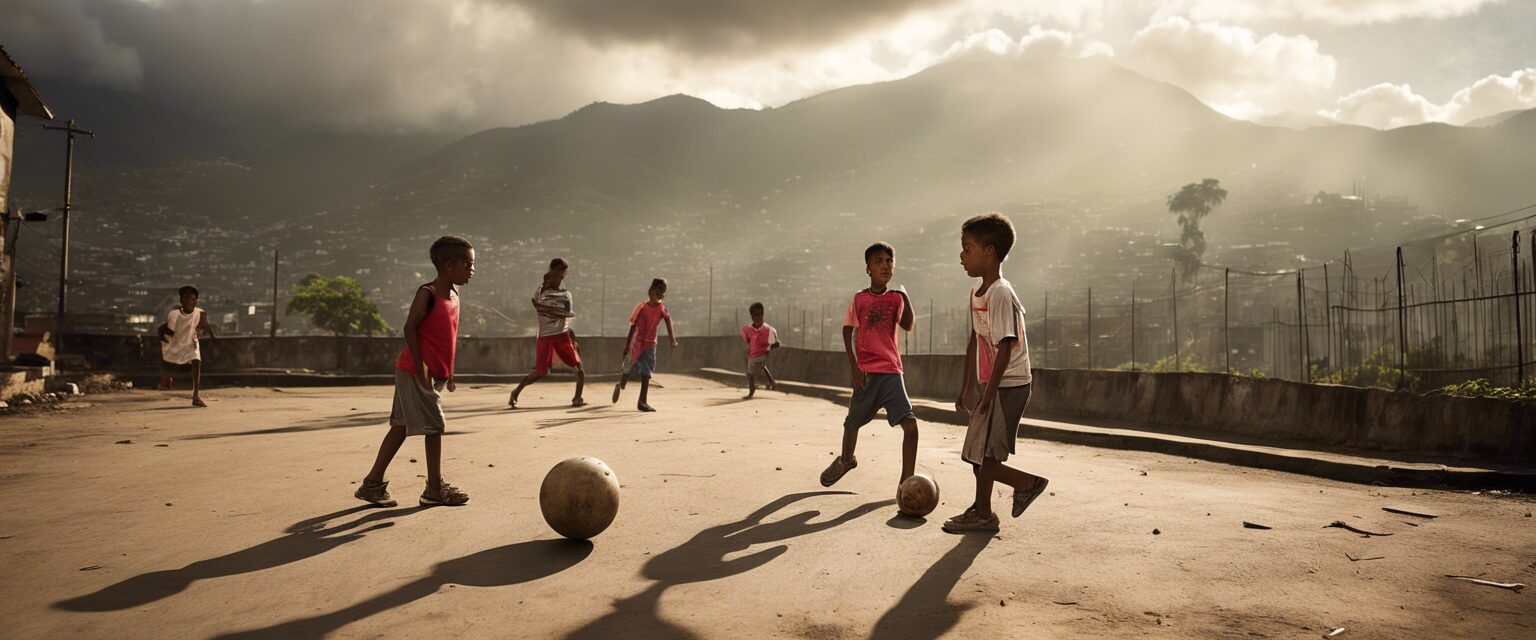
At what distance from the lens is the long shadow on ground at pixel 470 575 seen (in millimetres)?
3615

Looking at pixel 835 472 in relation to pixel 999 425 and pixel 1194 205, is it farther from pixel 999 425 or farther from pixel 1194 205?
pixel 1194 205

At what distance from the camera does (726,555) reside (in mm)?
4941

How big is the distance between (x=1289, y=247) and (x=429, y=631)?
6871 inches

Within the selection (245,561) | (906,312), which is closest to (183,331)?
(245,561)

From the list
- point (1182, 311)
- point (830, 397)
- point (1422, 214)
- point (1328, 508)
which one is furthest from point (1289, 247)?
point (1328, 508)

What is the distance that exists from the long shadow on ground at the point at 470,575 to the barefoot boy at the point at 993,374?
2353mm

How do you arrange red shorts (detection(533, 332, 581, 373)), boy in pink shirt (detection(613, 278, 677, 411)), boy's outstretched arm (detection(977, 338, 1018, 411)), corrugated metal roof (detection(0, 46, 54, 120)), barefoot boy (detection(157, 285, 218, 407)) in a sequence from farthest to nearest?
corrugated metal roof (detection(0, 46, 54, 120)) → boy in pink shirt (detection(613, 278, 677, 411)) → barefoot boy (detection(157, 285, 218, 407)) → red shorts (detection(533, 332, 581, 373)) → boy's outstretched arm (detection(977, 338, 1018, 411))

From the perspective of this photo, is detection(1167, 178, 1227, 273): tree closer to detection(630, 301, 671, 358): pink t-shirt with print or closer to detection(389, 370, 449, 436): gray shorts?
detection(630, 301, 671, 358): pink t-shirt with print

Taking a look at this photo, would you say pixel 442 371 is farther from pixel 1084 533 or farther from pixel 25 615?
pixel 1084 533

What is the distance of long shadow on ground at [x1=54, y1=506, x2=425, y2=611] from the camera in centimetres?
402

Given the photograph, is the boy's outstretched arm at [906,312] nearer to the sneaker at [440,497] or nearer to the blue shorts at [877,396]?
the blue shorts at [877,396]

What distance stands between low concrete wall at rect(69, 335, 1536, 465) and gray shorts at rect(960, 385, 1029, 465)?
6.59 meters

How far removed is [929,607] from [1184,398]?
36.0ft

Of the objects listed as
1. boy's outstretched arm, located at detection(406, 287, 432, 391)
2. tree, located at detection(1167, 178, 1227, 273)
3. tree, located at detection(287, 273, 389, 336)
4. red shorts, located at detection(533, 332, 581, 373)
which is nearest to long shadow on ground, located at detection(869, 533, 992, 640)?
boy's outstretched arm, located at detection(406, 287, 432, 391)
